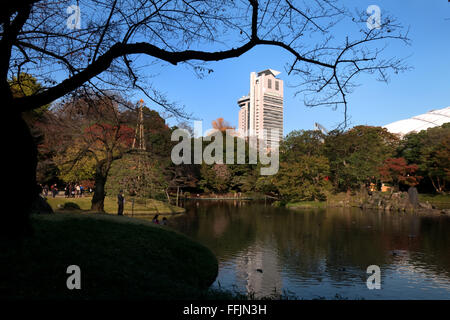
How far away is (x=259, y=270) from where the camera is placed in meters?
8.90

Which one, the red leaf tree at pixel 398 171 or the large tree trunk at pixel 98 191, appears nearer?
the large tree trunk at pixel 98 191

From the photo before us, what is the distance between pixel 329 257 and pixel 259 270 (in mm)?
2987

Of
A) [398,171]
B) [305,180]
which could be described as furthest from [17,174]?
[398,171]

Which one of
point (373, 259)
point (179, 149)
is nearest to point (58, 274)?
point (373, 259)

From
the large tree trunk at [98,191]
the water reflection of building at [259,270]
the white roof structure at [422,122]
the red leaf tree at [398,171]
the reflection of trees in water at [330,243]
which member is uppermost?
the white roof structure at [422,122]

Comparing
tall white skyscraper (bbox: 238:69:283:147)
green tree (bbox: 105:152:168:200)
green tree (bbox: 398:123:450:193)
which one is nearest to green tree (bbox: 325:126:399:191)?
green tree (bbox: 398:123:450:193)

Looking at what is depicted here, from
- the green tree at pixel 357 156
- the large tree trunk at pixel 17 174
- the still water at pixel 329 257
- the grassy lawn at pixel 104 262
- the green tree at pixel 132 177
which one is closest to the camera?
the grassy lawn at pixel 104 262

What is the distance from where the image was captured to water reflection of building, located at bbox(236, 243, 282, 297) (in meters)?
7.61

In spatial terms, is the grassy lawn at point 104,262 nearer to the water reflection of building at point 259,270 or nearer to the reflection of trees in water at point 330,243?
the water reflection of building at point 259,270

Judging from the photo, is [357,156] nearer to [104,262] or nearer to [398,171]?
[398,171]

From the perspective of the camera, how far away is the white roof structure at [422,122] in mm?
51125

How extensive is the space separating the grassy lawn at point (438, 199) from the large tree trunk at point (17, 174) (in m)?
31.8

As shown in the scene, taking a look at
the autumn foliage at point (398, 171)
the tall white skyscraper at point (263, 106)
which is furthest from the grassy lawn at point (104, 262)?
the tall white skyscraper at point (263, 106)
